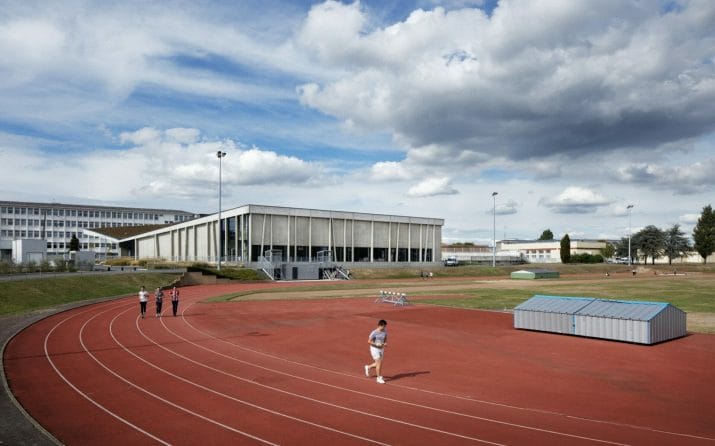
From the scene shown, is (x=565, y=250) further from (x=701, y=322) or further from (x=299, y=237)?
(x=701, y=322)

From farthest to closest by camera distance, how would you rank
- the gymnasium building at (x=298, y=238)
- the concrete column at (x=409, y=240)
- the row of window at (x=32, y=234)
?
the row of window at (x=32, y=234) < the concrete column at (x=409, y=240) < the gymnasium building at (x=298, y=238)

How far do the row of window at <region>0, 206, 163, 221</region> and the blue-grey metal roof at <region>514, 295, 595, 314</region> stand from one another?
14293 cm

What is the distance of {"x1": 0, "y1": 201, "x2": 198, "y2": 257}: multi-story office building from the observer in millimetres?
133125

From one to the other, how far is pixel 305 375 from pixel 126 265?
74.6 metres

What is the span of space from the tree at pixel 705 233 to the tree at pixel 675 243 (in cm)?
507

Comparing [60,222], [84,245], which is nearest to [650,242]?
[84,245]

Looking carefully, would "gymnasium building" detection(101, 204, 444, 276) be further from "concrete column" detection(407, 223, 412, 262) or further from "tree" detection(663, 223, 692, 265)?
"tree" detection(663, 223, 692, 265)

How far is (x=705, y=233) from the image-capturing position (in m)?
124

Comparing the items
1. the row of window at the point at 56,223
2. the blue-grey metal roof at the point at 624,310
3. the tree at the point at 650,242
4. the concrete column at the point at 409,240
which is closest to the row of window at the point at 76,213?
the row of window at the point at 56,223

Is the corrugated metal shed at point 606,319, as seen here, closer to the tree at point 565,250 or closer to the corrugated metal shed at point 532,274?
the corrugated metal shed at point 532,274

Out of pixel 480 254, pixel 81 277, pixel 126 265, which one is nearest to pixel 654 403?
pixel 81 277

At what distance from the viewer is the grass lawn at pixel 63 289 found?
3706cm

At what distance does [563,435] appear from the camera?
11.7 meters

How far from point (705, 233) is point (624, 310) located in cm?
12248
